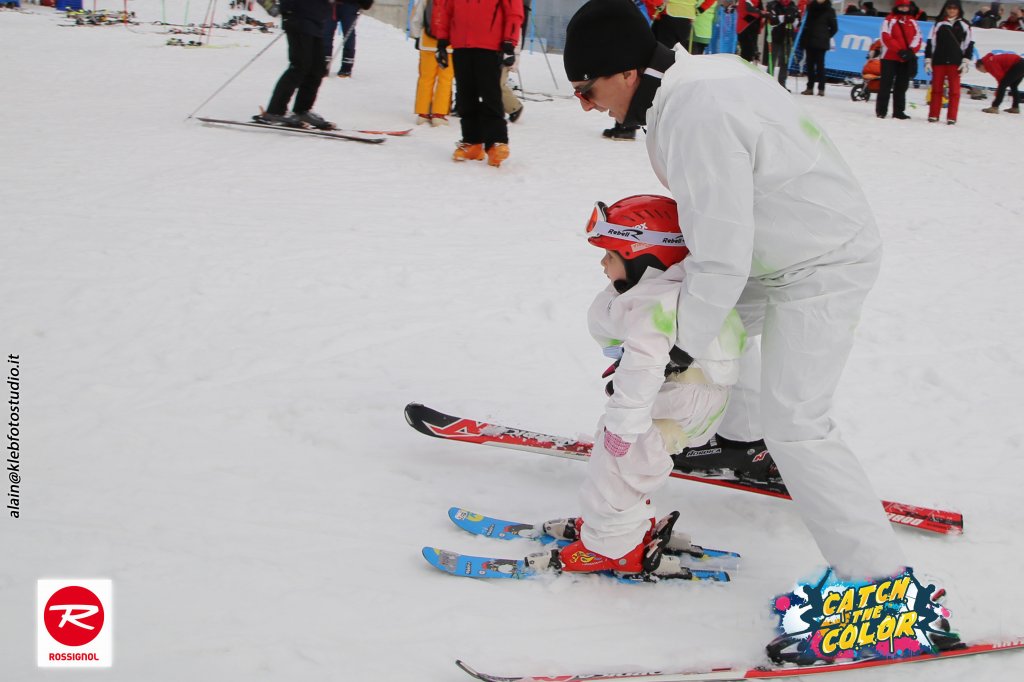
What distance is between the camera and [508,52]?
7164 millimetres

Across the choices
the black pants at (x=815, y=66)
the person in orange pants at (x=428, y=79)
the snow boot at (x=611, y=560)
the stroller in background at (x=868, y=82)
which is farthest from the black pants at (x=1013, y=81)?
the snow boot at (x=611, y=560)

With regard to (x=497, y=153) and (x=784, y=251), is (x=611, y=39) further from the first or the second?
(x=497, y=153)

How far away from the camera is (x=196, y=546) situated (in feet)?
8.70

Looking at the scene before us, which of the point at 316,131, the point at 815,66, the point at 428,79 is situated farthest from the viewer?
the point at 815,66

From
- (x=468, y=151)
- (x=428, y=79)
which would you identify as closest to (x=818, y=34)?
(x=428, y=79)

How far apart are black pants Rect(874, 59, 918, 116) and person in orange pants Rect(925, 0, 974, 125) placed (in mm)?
350

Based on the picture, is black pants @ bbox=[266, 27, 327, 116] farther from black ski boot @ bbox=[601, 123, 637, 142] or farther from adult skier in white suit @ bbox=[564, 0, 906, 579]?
adult skier in white suit @ bbox=[564, 0, 906, 579]

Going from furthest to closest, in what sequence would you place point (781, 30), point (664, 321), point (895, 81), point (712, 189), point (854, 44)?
point (854, 44)
point (781, 30)
point (895, 81)
point (664, 321)
point (712, 189)

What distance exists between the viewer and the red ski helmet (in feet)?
7.93

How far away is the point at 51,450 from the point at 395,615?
162 cm

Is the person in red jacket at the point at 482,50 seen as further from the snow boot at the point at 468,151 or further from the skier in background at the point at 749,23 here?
the skier in background at the point at 749,23

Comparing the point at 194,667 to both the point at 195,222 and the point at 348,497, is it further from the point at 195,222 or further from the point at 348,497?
the point at 195,222

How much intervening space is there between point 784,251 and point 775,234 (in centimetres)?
6

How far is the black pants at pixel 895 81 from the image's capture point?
11.9 metres
